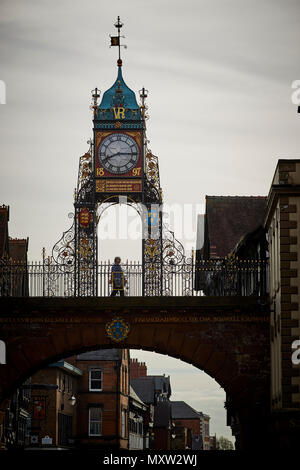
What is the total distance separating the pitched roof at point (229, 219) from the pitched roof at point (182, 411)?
112093 millimetres

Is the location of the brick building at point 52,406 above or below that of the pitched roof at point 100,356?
below

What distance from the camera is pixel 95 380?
80.6 metres

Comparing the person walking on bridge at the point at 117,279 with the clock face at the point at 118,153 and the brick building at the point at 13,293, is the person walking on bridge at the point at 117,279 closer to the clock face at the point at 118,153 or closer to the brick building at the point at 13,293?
the brick building at the point at 13,293

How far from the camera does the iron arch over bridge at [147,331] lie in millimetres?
38781

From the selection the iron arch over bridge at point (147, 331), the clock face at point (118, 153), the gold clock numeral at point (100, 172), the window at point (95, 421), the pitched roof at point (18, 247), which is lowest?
the window at point (95, 421)

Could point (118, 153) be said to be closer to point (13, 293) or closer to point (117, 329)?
point (13, 293)

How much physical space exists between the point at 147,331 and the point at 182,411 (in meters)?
129

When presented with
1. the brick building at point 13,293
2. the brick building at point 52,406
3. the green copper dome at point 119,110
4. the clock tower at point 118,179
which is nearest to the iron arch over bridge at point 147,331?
the brick building at point 13,293

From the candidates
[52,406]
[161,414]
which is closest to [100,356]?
[52,406]

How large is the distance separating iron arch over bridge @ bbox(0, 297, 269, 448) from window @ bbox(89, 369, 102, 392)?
41.2 metres

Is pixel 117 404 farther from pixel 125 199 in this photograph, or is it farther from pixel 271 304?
pixel 271 304

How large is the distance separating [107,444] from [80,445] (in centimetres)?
194

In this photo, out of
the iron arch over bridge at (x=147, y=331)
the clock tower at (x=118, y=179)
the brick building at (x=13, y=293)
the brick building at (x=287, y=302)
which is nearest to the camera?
the brick building at (x=287, y=302)

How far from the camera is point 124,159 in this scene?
5128 cm
